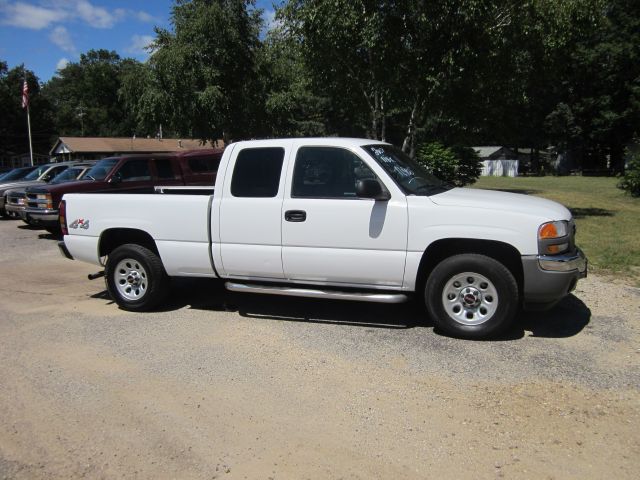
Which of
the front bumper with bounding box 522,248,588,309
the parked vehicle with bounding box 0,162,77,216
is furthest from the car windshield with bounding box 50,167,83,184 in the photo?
the front bumper with bounding box 522,248,588,309

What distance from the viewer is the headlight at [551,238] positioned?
192 inches

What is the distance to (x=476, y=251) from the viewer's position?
5305 mm

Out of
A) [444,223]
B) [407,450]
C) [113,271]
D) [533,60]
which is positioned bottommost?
[407,450]

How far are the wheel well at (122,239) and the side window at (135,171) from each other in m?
5.87

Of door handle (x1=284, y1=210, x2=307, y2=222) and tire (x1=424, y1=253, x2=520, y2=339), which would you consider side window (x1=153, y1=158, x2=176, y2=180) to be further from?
tire (x1=424, y1=253, x2=520, y2=339)

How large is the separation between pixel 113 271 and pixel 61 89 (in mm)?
106573

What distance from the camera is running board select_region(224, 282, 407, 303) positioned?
208 inches

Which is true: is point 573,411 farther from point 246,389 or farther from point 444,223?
point 246,389

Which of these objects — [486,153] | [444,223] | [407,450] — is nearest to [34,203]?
[444,223]

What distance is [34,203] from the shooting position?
41.7 feet

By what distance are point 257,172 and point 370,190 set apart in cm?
136

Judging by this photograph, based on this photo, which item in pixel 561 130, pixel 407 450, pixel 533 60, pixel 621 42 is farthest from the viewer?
pixel 561 130

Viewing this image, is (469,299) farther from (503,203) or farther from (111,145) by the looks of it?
(111,145)

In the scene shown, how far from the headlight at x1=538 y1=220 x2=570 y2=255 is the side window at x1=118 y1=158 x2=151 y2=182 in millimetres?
9440
